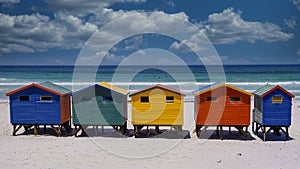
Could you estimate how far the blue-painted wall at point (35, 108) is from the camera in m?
14.8

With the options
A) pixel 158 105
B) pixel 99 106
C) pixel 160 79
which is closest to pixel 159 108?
pixel 158 105

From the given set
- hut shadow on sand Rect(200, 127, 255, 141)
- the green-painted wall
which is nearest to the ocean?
hut shadow on sand Rect(200, 127, 255, 141)

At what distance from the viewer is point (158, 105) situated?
47.6ft

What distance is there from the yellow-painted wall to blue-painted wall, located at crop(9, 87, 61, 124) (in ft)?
12.6

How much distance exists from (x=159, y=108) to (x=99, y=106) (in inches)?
112

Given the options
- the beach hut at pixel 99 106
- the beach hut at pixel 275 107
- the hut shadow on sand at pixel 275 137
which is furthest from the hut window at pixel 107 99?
the hut shadow on sand at pixel 275 137

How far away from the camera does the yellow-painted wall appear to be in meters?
14.5

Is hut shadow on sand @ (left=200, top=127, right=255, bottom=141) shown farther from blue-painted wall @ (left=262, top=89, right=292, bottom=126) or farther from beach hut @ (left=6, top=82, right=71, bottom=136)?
beach hut @ (left=6, top=82, right=71, bottom=136)

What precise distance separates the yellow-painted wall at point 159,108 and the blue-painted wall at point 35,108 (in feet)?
12.6

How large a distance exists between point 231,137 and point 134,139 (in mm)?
4864

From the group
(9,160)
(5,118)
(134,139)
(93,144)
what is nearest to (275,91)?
(134,139)

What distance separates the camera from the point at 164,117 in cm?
1460

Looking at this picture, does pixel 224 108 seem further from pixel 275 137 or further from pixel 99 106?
pixel 99 106

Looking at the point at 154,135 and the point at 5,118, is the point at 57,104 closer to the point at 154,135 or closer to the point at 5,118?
the point at 154,135
